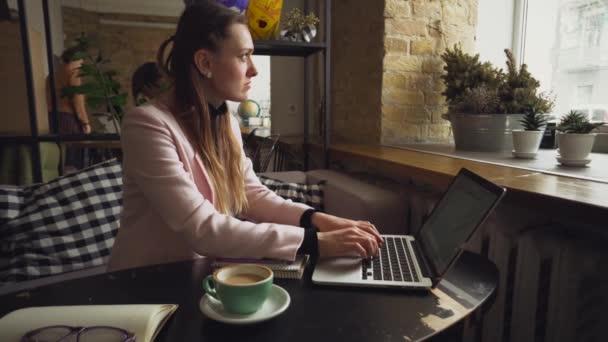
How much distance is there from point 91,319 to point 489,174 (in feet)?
3.43

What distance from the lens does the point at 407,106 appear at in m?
2.10

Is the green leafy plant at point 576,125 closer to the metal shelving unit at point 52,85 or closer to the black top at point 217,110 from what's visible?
the black top at point 217,110

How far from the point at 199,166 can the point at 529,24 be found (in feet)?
6.77

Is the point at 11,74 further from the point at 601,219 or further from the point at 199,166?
the point at 601,219

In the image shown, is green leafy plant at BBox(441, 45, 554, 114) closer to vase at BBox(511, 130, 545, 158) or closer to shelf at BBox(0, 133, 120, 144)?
vase at BBox(511, 130, 545, 158)

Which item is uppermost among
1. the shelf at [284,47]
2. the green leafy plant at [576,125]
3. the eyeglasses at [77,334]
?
the shelf at [284,47]

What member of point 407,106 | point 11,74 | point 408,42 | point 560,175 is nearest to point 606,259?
point 560,175

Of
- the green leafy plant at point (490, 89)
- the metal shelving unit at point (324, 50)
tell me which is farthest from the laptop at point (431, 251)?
the metal shelving unit at point (324, 50)

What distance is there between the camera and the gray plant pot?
1654mm

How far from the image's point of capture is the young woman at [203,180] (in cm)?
88

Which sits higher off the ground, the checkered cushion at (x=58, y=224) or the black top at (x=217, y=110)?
the black top at (x=217, y=110)

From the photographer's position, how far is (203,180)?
109 cm

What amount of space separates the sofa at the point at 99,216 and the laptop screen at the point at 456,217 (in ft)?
1.79

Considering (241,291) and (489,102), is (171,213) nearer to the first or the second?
(241,291)
